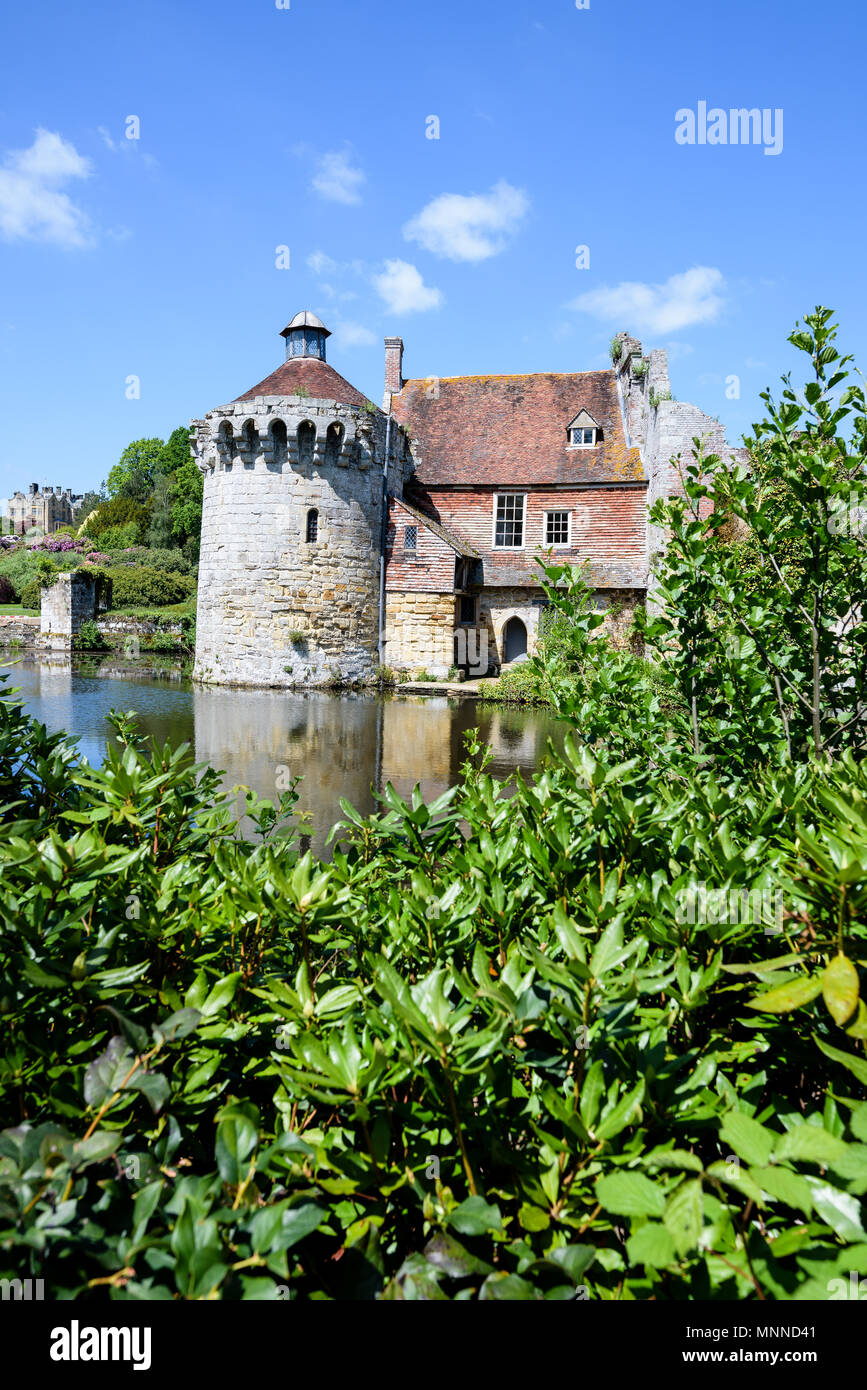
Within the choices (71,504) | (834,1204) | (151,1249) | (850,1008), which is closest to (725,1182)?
(834,1204)

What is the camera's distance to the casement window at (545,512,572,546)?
78.7ft

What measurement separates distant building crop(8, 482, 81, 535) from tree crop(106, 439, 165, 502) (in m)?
29.8

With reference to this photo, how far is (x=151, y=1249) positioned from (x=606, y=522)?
23905 millimetres

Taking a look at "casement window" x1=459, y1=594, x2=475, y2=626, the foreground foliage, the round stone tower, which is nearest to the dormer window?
"casement window" x1=459, y1=594, x2=475, y2=626

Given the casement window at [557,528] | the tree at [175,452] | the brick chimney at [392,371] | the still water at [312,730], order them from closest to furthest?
1. the still water at [312,730]
2. the casement window at [557,528]
3. the brick chimney at [392,371]
4. the tree at [175,452]

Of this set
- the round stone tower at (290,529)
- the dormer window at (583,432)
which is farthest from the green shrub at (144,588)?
the dormer window at (583,432)

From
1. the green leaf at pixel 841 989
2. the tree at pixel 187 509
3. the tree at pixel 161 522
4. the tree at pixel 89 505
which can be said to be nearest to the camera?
the green leaf at pixel 841 989

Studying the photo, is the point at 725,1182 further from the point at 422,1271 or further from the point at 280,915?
the point at 280,915

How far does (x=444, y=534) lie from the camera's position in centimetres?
2316

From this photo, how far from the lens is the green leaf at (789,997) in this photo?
1185 mm

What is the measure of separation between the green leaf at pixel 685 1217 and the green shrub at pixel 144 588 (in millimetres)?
35523

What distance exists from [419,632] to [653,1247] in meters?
21.9

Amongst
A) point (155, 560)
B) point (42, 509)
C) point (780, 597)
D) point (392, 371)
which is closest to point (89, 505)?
point (42, 509)

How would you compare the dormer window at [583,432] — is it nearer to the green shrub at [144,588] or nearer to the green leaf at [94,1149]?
the green shrub at [144,588]
